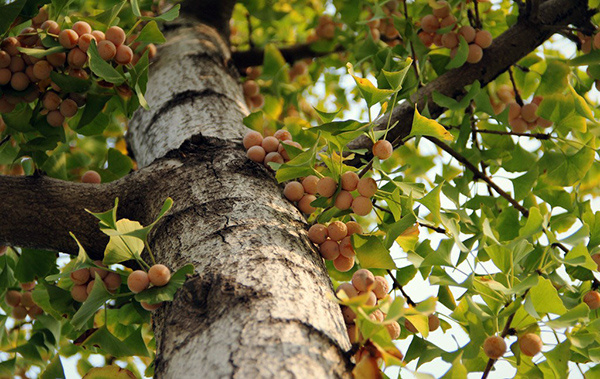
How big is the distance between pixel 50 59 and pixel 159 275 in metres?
0.69

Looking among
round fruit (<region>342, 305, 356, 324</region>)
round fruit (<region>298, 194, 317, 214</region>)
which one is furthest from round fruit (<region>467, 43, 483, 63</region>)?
round fruit (<region>342, 305, 356, 324</region>)

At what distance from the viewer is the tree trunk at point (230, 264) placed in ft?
2.50

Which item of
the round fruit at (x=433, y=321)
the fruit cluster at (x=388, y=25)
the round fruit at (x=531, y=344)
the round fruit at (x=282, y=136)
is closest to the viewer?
the round fruit at (x=531, y=344)

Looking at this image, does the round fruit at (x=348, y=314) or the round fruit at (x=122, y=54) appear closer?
the round fruit at (x=348, y=314)

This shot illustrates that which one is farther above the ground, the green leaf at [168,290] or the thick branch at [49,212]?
the green leaf at [168,290]

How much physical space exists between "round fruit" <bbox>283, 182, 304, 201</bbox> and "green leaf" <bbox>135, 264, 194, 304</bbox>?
36 cm

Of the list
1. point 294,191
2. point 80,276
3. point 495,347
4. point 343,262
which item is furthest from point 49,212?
point 495,347

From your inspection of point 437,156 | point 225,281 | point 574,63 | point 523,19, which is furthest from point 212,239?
point 437,156

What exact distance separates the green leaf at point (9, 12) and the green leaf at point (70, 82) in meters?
0.13

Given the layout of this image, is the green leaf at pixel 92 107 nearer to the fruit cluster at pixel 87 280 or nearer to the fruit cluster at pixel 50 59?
the fruit cluster at pixel 50 59

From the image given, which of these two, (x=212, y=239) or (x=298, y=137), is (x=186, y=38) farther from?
(x=212, y=239)

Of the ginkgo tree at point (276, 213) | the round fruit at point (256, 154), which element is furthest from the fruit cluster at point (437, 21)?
the round fruit at point (256, 154)

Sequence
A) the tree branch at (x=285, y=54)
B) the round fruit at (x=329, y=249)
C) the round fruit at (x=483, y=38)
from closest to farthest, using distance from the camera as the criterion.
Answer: the round fruit at (x=329, y=249), the round fruit at (x=483, y=38), the tree branch at (x=285, y=54)

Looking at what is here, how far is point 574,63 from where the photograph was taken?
1.46 metres
